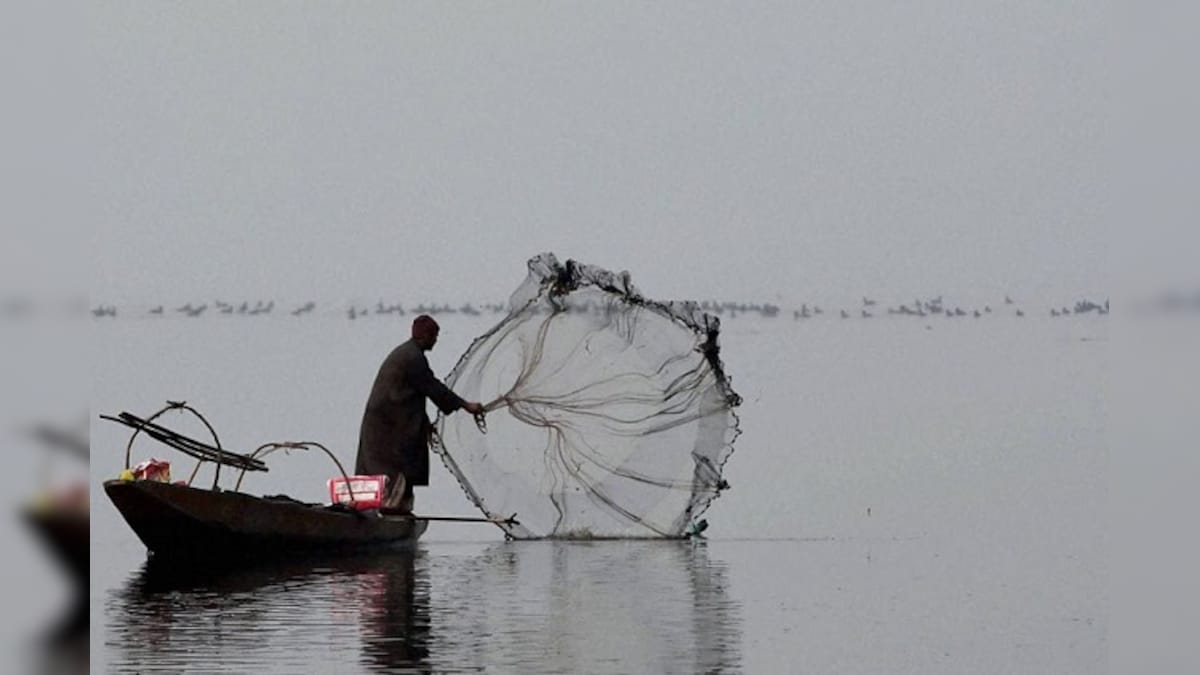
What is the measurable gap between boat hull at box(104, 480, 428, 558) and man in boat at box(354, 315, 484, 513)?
85 centimetres

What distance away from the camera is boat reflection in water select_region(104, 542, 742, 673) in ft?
29.3

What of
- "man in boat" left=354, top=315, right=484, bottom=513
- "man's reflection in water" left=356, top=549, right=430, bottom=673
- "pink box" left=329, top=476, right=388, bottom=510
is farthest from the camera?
"man in boat" left=354, top=315, right=484, bottom=513

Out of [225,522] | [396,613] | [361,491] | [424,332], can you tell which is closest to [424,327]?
[424,332]

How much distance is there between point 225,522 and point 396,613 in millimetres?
2087

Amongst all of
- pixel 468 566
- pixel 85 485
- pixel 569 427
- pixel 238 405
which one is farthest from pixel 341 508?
pixel 238 405

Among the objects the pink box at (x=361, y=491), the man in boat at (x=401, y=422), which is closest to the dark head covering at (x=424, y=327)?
A: the man in boat at (x=401, y=422)

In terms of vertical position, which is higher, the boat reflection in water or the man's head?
the man's head

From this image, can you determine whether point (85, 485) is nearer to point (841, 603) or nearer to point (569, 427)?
point (841, 603)

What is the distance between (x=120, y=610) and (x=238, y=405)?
1376 cm

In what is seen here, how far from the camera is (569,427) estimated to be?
13.6m

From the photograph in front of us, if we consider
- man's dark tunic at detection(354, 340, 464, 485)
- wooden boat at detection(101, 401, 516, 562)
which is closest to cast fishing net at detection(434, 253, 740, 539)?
man's dark tunic at detection(354, 340, 464, 485)

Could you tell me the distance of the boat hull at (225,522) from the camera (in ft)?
38.9

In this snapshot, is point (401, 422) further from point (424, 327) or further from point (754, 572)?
point (754, 572)

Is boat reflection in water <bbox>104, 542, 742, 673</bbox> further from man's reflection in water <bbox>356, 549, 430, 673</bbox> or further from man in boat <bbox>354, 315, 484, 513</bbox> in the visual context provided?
man in boat <bbox>354, 315, 484, 513</bbox>
